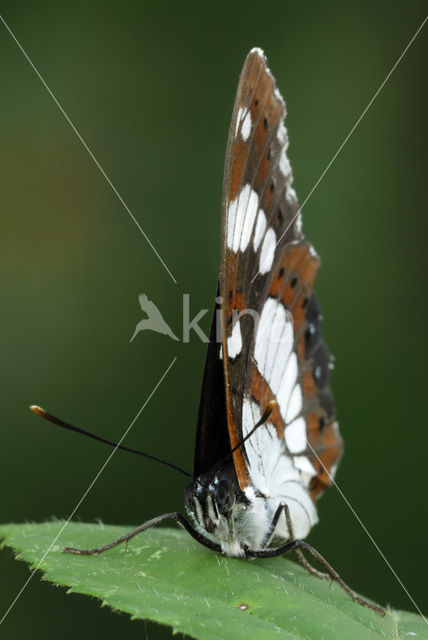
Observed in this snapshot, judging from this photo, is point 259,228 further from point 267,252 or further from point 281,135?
point 281,135

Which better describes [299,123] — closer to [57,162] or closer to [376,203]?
[376,203]

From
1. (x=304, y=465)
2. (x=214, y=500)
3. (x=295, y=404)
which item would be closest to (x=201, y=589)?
(x=214, y=500)

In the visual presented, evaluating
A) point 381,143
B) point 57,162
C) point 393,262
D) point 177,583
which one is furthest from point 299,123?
point 177,583

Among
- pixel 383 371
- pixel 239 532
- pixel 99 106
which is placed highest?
pixel 99 106

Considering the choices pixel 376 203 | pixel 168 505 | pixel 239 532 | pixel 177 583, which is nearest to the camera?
pixel 177 583

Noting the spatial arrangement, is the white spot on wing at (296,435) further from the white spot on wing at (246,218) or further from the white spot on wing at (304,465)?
the white spot on wing at (246,218)

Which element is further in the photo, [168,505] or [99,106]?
[99,106]

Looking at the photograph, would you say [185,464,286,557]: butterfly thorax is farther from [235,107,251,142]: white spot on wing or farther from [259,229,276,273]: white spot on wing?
[235,107,251,142]: white spot on wing

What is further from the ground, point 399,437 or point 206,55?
point 206,55
